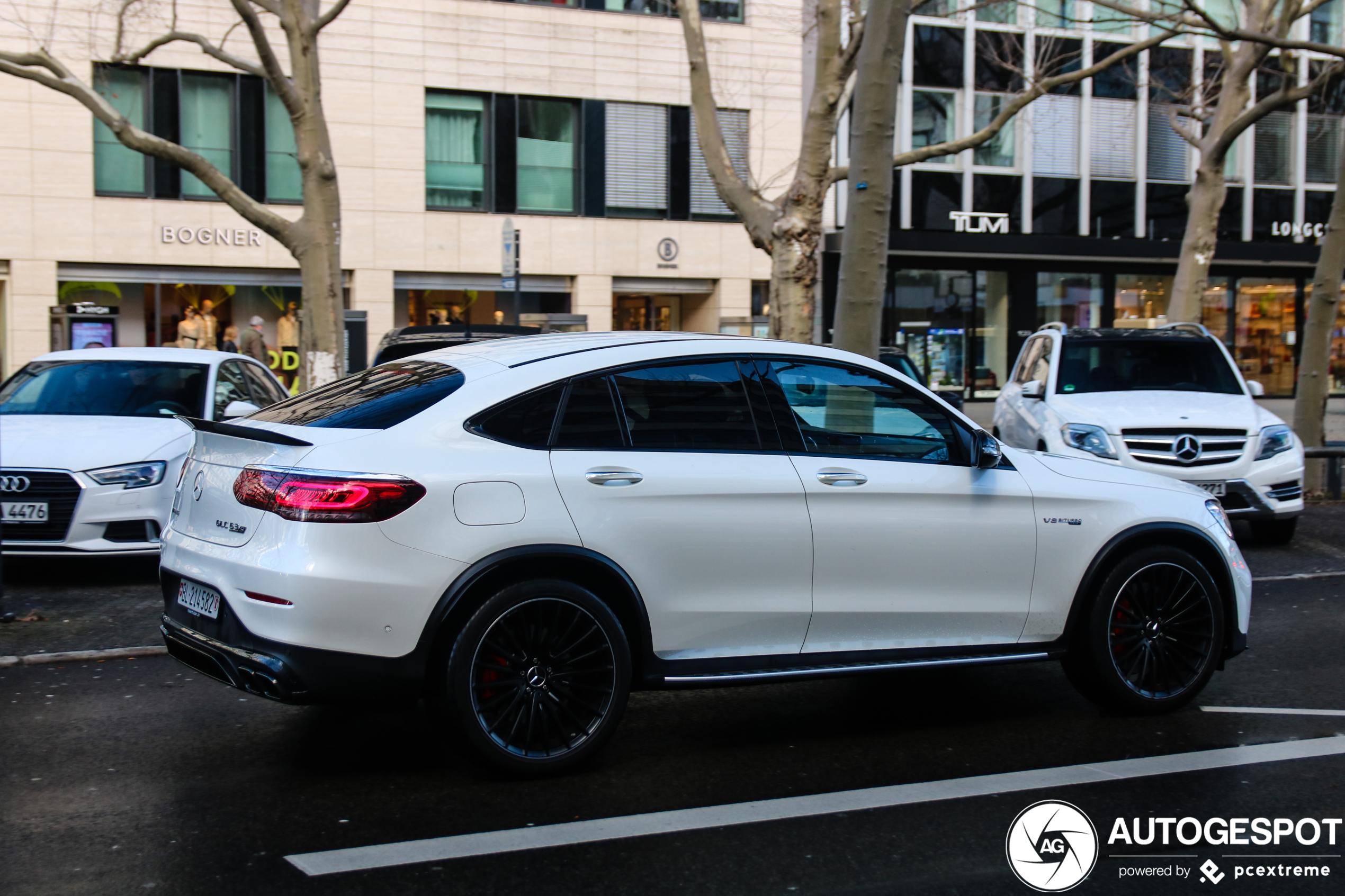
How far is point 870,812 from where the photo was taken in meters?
4.38

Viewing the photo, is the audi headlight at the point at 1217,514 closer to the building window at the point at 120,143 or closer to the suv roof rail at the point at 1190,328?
the suv roof rail at the point at 1190,328

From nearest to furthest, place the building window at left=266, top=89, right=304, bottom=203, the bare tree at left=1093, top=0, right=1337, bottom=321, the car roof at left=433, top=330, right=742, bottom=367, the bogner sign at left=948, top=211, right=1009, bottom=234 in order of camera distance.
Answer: the car roof at left=433, top=330, right=742, bottom=367, the bare tree at left=1093, top=0, right=1337, bottom=321, the building window at left=266, top=89, right=304, bottom=203, the bogner sign at left=948, top=211, right=1009, bottom=234

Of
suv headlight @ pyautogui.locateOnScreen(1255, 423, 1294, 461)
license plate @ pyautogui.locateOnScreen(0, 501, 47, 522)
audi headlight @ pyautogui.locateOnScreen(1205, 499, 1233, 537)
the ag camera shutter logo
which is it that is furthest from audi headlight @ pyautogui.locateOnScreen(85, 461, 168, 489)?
suv headlight @ pyautogui.locateOnScreen(1255, 423, 1294, 461)

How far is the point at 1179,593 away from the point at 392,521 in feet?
11.4

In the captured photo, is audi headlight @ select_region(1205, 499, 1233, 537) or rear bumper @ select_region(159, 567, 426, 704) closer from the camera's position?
rear bumper @ select_region(159, 567, 426, 704)

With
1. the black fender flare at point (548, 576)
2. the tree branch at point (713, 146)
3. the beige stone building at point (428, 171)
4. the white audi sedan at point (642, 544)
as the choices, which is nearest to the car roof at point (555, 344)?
the white audi sedan at point (642, 544)

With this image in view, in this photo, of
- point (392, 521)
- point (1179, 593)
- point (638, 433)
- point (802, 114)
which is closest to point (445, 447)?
point (392, 521)

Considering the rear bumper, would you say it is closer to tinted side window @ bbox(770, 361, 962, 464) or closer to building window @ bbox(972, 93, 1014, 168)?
tinted side window @ bbox(770, 361, 962, 464)

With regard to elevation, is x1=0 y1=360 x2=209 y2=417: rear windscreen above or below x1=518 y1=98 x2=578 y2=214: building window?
below

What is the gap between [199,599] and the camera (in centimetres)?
463

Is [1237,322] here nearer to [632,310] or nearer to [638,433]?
[632,310]

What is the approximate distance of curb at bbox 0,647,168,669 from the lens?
650 centimetres

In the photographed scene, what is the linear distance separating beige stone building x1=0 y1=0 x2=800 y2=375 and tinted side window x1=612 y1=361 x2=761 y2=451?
18.7 m

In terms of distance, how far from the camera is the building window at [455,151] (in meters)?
25.7
